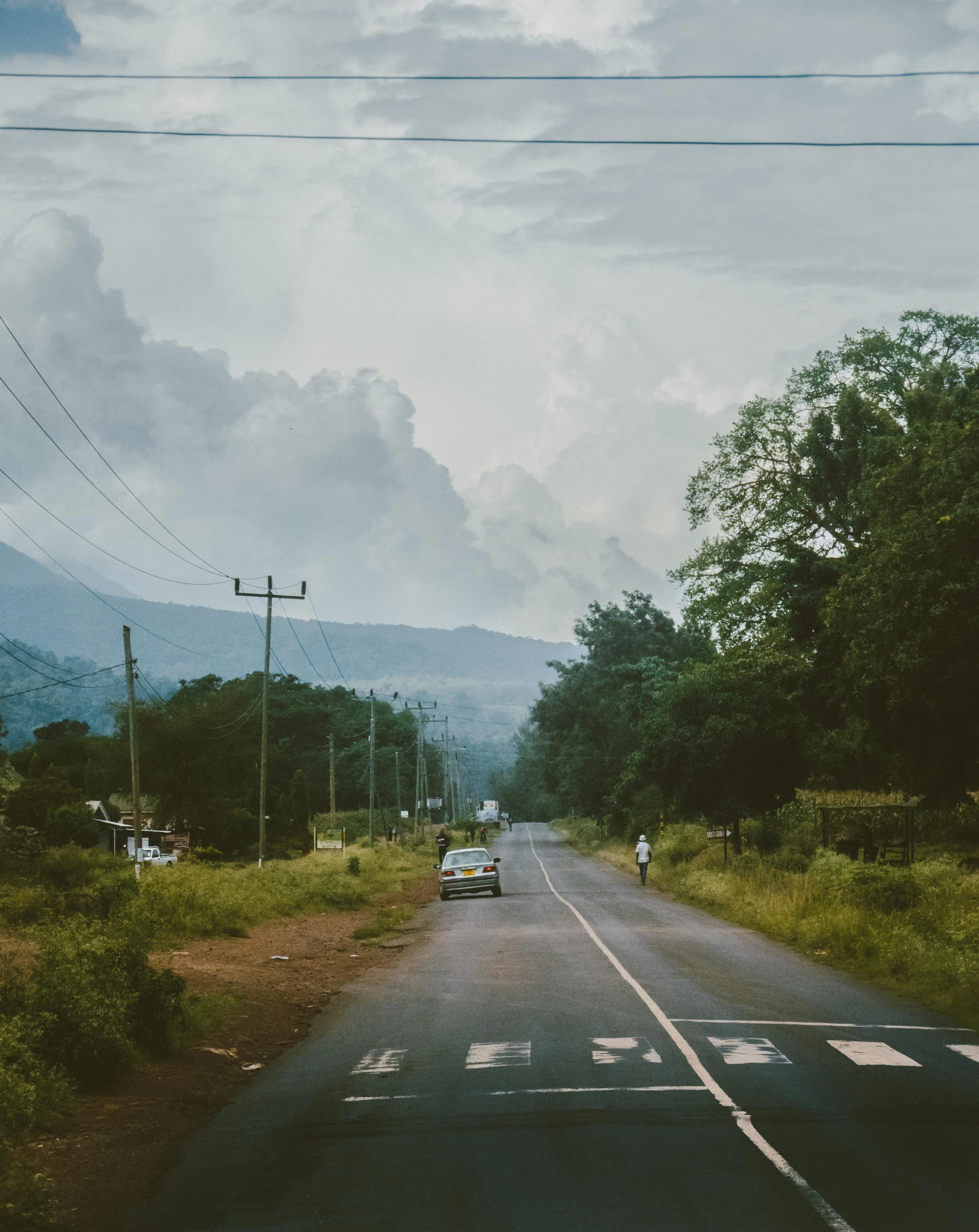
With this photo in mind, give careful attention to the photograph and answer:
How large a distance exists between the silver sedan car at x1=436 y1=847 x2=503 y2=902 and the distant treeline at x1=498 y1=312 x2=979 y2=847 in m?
6.82

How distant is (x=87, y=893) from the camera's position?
25.4 meters

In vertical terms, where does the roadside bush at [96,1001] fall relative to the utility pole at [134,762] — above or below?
below

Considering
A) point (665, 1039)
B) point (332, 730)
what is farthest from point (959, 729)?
point (332, 730)

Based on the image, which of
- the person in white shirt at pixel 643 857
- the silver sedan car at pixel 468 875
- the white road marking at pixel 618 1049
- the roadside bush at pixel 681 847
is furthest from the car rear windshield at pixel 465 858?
the white road marking at pixel 618 1049

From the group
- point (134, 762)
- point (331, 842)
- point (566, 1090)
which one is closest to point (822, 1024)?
point (566, 1090)

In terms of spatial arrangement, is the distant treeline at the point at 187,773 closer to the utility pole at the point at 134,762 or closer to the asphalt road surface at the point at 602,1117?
the utility pole at the point at 134,762

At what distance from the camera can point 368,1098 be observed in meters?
10.3

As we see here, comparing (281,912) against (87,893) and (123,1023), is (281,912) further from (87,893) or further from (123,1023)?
(123,1023)

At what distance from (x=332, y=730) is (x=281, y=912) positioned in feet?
291

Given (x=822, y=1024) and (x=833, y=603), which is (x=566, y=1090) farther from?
(x=833, y=603)

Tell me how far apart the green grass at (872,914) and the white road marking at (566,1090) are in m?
5.48

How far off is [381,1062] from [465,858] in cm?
2888

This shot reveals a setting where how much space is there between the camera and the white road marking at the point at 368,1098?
10.1 metres

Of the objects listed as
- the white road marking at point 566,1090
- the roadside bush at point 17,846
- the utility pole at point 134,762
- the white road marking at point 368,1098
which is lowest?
the white road marking at point 368,1098
